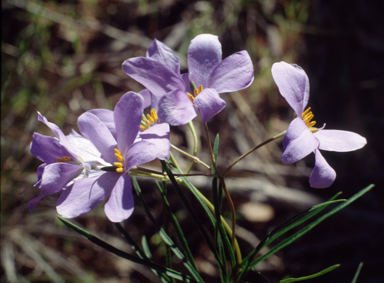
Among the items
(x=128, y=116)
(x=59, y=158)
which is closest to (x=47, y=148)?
(x=59, y=158)

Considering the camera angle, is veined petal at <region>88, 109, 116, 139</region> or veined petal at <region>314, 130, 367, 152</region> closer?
veined petal at <region>314, 130, 367, 152</region>

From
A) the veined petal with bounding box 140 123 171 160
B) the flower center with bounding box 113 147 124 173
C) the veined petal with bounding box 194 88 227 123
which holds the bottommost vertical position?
the flower center with bounding box 113 147 124 173

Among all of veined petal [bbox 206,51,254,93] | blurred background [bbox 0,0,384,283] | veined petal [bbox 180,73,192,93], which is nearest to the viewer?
veined petal [bbox 206,51,254,93]

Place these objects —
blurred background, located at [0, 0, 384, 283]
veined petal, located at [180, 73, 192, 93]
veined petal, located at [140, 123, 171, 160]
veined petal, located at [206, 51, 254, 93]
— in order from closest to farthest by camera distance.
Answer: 1. veined petal, located at [140, 123, 171, 160]
2. veined petal, located at [206, 51, 254, 93]
3. veined petal, located at [180, 73, 192, 93]
4. blurred background, located at [0, 0, 384, 283]

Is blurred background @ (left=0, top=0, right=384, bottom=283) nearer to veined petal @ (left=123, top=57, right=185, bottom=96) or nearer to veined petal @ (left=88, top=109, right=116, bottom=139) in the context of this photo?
veined petal @ (left=88, top=109, right=116, bottom=139)

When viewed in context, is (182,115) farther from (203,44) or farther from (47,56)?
(47,56)

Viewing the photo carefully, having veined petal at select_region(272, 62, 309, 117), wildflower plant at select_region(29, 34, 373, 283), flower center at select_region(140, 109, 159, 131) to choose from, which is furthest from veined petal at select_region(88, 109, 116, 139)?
veined petal at select_region(272, 62, 309, 117)

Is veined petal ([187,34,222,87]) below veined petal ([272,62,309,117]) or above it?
above
